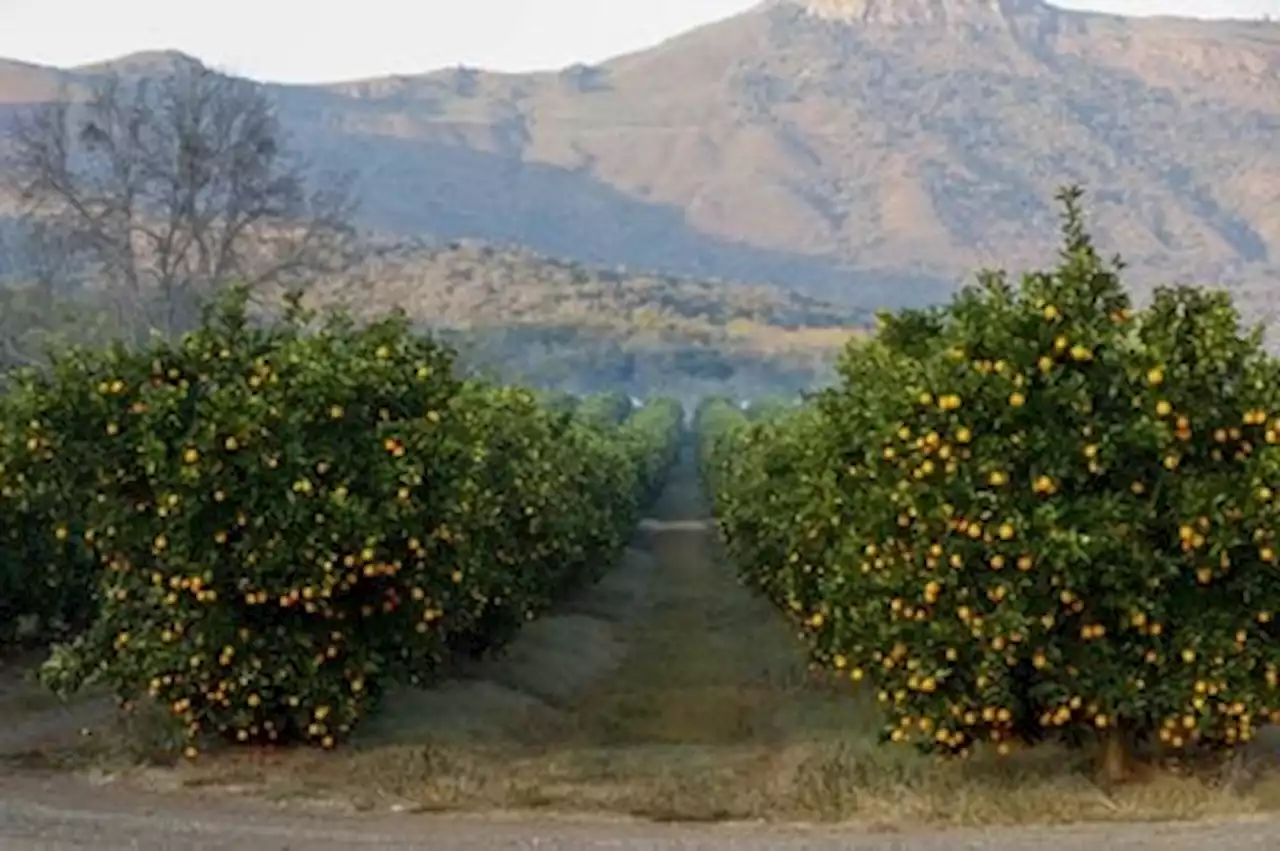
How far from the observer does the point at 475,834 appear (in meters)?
13.5

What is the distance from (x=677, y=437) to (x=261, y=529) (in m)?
81.5

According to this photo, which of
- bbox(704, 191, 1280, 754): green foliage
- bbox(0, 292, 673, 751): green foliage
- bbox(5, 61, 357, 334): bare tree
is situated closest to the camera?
bbox(704, 191, 1280, 754): green foliage

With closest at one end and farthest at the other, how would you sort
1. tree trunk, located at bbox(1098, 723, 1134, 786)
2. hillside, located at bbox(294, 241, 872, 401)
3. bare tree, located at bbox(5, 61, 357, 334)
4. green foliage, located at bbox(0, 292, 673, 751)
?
tree trunk, located at bbox(1098, 723, 1134, 786)
green foliage, located at bbox(0, 292, 673, 751)
bare tree, located at bbox(5, 61, 357, 334)
hillside, located at bbox(294, 241, 872, 401)

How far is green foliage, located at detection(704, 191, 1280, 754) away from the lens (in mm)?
14188

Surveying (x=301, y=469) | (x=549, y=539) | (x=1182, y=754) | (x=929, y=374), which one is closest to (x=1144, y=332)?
(x=929, y=374)

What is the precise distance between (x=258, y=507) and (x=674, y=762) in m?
4.35

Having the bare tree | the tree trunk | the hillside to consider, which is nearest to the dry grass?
the tree trunk

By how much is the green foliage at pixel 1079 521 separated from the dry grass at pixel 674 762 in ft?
2.25

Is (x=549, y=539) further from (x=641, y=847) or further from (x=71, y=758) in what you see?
(x=641, y=847)

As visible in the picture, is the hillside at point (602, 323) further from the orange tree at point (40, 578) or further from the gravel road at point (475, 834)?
the gravel road at point (475, 834)

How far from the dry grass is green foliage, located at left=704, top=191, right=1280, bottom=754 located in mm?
687

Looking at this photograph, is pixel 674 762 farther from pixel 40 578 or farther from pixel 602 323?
pixel 602 323

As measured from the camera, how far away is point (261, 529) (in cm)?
1599

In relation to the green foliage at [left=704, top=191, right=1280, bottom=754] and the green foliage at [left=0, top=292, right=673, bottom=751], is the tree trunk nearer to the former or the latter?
the green foliage at [left=704, top=191, right=1280, bottom=754]
